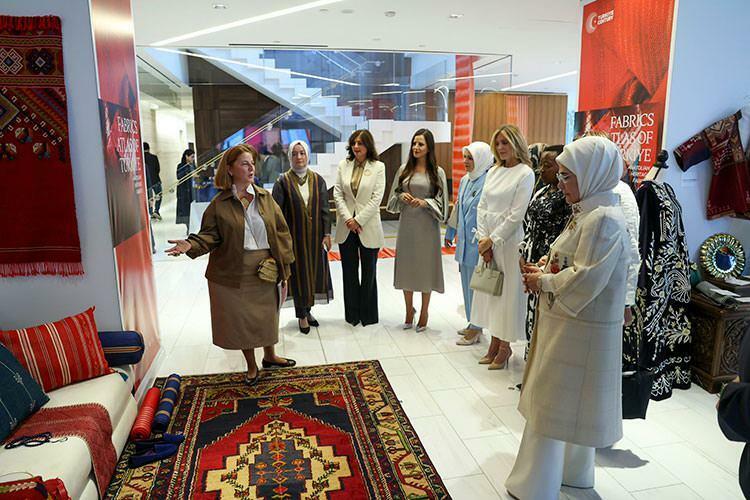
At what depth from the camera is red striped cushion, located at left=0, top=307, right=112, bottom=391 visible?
101 inches

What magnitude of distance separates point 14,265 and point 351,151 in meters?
2.53

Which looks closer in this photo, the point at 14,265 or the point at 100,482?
the point at 100,482

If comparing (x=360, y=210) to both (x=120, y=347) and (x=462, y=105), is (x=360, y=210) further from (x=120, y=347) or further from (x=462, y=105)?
(x=462, y=105)

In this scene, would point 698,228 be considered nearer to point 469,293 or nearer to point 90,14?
point 469,293

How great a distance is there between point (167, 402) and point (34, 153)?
153cm

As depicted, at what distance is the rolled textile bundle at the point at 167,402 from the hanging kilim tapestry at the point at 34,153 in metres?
0.94

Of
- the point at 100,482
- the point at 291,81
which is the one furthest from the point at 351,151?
the point at 291,81

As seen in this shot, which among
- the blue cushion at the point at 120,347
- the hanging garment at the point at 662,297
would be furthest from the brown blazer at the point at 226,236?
the hanging garment at the point at 662,297

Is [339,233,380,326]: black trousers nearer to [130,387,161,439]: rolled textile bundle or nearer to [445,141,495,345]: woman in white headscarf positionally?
[445,141,495,345]: woman in white headscarf

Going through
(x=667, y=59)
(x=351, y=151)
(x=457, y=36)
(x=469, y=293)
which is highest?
(x=457, y=36)

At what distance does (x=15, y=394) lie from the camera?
90.4 inches

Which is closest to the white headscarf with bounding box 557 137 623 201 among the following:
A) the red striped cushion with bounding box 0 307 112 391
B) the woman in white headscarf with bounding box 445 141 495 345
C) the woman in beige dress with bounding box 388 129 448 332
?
the woman in white headscarf with bounding box 445 141 495 345

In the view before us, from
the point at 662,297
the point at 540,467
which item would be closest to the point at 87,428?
the point at 540,467

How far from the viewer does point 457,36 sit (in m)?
6.88
